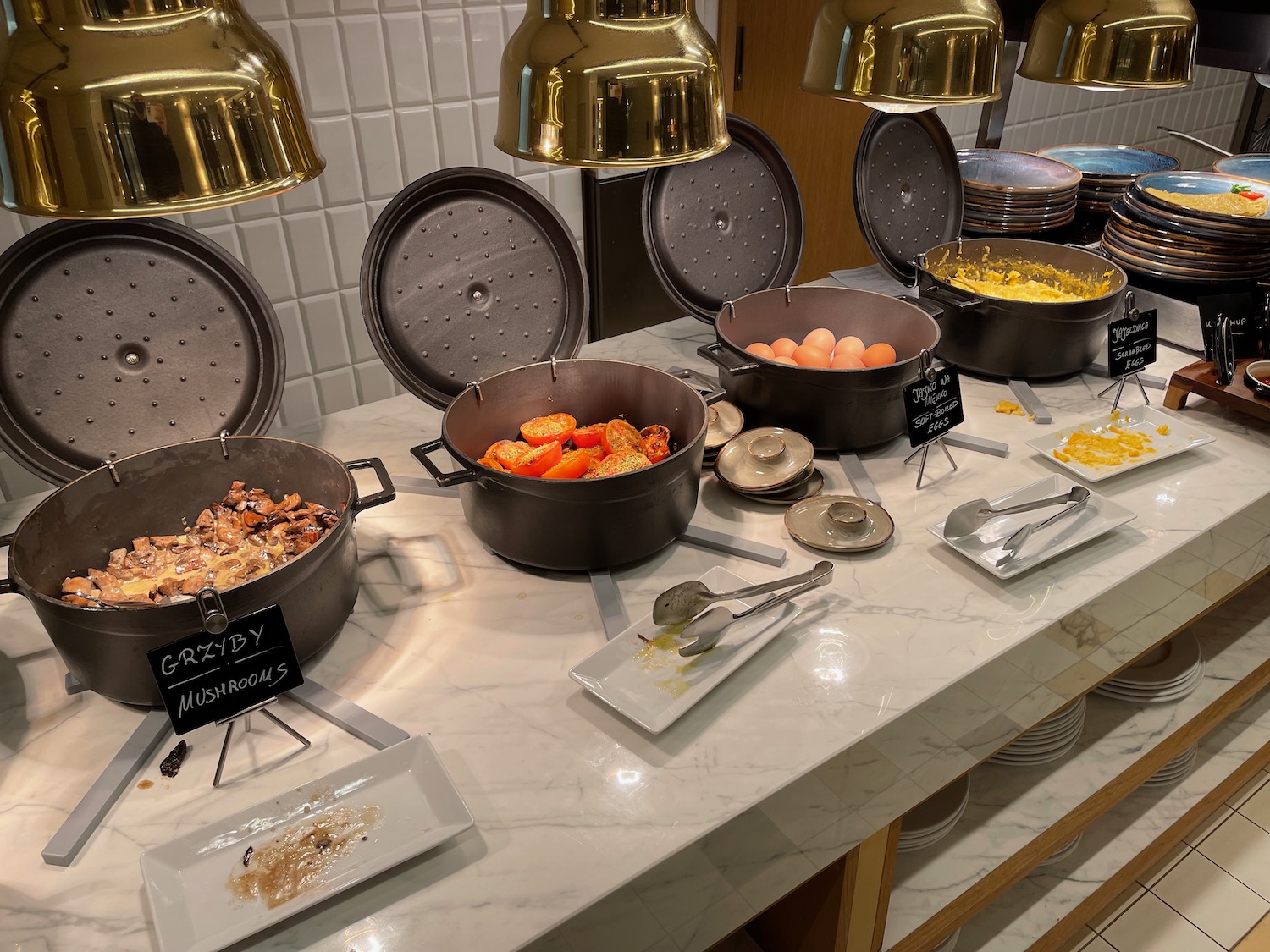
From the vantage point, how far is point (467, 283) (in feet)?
5.08

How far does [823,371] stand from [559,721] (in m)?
0.67

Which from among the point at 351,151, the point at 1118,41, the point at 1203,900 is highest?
the point at 1118,41

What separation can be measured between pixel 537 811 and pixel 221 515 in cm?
59

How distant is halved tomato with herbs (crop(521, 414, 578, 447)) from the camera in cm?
135

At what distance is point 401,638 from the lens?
45.1 inches

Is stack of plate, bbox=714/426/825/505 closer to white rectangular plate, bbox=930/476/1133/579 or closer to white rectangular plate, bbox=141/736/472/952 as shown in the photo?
white rectangular plate, bbox=930/476/1133/579

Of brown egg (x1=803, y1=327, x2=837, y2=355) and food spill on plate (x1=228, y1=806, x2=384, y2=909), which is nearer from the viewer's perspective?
food spill on plate (x1=228, y1=806, x2=384, y2=909)

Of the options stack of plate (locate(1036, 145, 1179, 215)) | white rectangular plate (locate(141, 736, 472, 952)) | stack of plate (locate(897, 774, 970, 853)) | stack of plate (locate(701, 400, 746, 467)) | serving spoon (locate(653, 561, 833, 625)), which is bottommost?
stack of plate (locate(897, 774, 970, 853))

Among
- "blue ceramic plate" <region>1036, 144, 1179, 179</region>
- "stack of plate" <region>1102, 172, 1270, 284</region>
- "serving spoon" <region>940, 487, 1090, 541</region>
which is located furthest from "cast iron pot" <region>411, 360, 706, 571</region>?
"blue ceramic plate" <region>1036, 144, 1179, 179</region>

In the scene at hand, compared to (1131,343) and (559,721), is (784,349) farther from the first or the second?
(559,721)

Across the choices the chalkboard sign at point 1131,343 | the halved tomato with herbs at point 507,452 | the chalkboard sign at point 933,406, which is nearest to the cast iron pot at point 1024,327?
the chalkboard sign at point 1131,343

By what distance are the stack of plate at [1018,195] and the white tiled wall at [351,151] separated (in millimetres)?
1021

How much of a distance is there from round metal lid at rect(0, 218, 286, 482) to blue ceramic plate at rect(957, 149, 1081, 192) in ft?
5.17

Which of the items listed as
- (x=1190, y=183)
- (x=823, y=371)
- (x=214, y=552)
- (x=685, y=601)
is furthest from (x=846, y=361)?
(x=1190, y=183)
